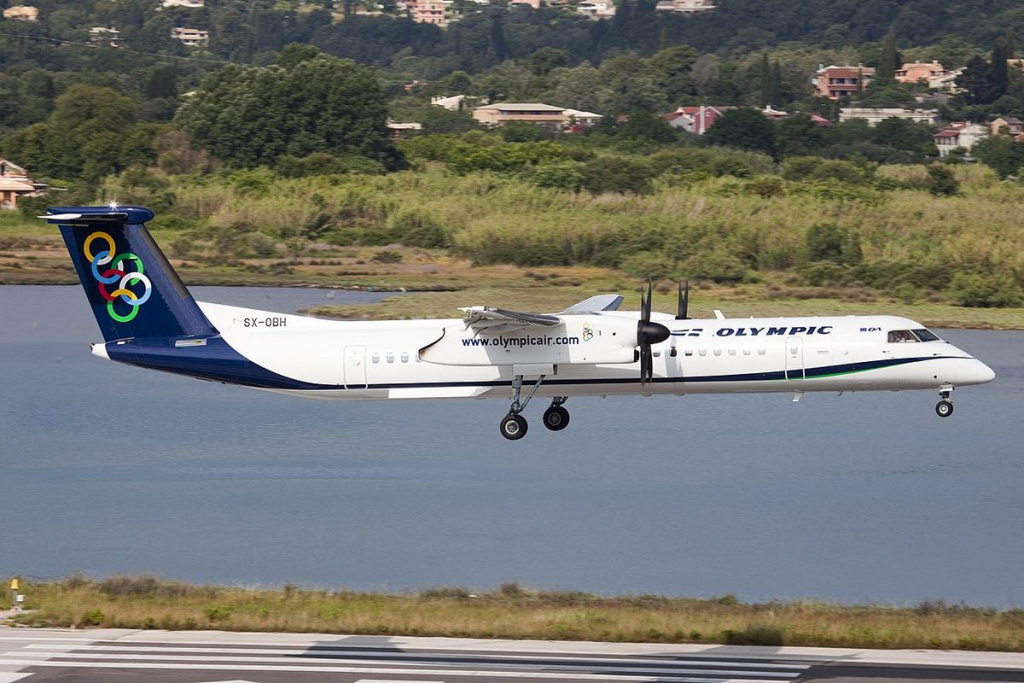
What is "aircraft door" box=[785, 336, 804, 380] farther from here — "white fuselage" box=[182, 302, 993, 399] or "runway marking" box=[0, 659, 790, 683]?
"runway marking" box=[0, 659, 790, 683]

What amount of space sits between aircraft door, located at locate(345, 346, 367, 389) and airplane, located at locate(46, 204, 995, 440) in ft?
0.08

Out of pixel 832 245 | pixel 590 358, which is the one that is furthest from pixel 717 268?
pixel 590 358

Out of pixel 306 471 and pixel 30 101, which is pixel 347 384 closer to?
pixel 306 471

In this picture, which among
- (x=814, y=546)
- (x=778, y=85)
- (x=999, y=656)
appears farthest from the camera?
(x=778, y=85)

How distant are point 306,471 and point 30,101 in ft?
300

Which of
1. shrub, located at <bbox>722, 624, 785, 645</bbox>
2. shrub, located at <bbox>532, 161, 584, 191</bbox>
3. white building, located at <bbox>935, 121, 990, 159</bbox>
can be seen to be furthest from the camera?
white building, located at <bbox>935, 121, 990, 159</bbox>

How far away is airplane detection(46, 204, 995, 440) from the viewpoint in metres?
33.7

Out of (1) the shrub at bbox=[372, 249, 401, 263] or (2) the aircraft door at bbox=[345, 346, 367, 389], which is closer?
(2) the aircraft door at bbox=[345, 346, 367, 389]

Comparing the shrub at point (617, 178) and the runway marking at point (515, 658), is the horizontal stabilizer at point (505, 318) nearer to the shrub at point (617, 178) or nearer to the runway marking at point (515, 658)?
the runway marking at point (515, 658)

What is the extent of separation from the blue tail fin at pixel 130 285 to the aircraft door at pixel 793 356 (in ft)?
44.2

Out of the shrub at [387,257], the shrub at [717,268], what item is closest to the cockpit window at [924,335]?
the shrub at [717,268]

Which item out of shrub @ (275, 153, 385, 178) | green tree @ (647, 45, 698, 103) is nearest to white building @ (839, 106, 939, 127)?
green tree @ (647, 45, 698, 103)

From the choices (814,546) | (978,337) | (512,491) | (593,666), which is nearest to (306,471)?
(512,491)

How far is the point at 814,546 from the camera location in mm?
44750
